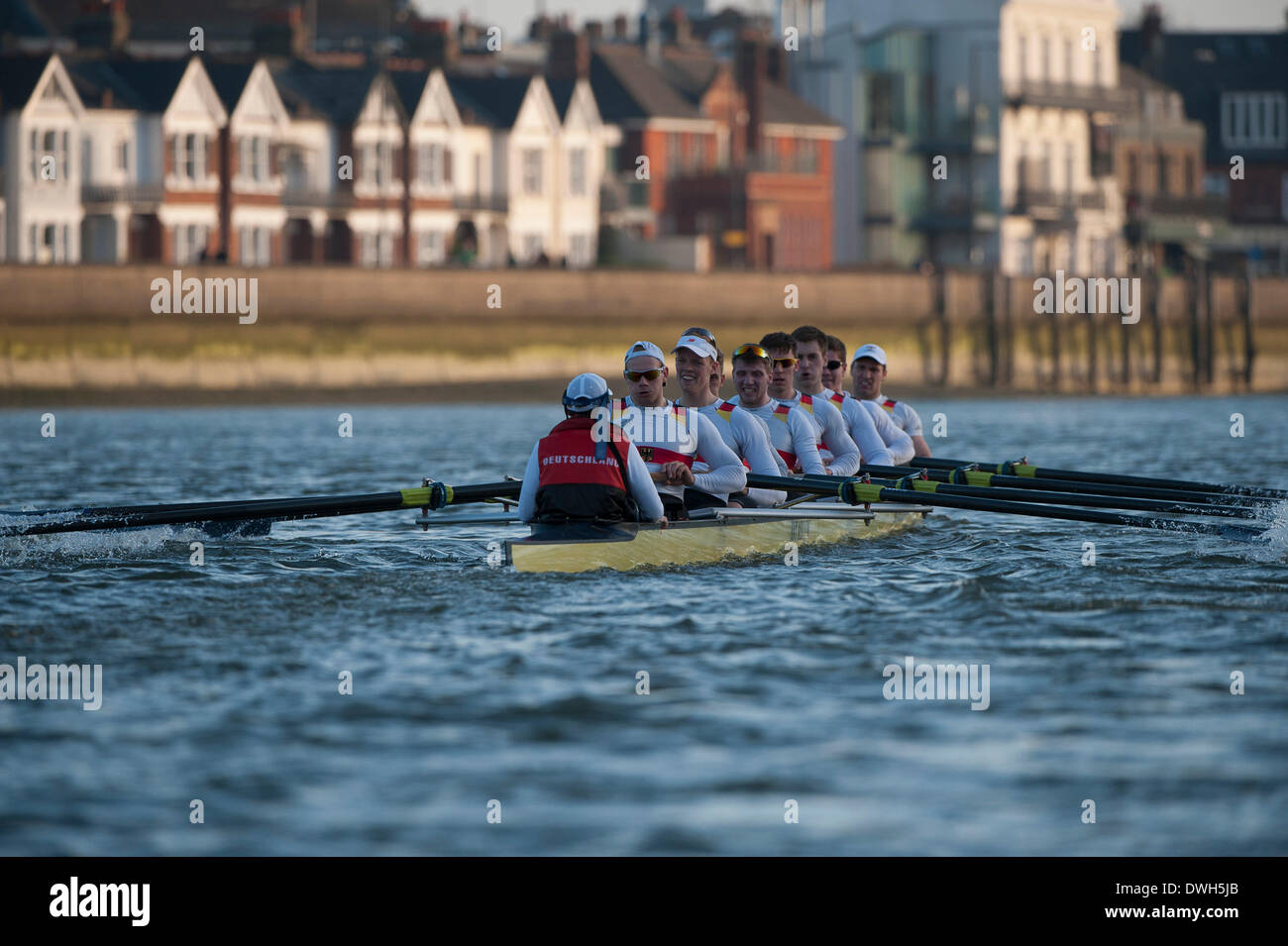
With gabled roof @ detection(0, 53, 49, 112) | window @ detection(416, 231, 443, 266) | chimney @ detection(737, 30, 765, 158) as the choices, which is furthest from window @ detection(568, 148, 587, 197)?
gabled roof @ detection(0, 53, 49, 112)

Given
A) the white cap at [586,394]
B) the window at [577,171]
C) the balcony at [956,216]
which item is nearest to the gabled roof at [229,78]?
the window at [577,171]

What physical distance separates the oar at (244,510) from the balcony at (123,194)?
4398 centimetres

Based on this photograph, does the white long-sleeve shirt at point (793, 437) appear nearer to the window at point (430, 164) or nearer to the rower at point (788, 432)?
the rower at point (788, 432)

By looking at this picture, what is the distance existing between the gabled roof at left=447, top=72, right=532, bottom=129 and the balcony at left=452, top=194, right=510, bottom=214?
7.92 ft

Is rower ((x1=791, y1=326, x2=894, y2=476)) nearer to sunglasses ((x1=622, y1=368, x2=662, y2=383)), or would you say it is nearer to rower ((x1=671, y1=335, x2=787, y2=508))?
rower ((x1=671, y1=335, x2=787, y2=508))

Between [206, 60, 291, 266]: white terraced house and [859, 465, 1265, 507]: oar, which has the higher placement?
[206, 60, 291, 266]: white terraced house

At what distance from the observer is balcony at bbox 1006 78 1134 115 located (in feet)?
242

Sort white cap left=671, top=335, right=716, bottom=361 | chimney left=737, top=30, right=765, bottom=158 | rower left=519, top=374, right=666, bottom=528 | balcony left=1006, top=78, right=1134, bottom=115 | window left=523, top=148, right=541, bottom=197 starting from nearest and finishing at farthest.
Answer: rower left=519, top=374, right=666, bottom=528 < white cap left=671, top=335, right=716, bottom=361 < window left=523, top=148, right=541, bottom=197 < chimney left=737, top=30, right=765, bottom=158 < balcony left=1006, top=78, right=1134, bottom=115

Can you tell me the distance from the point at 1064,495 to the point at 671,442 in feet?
10.3

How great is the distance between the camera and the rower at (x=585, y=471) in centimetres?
1312

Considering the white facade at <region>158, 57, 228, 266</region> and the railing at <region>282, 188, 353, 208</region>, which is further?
the railing at <region>282, 188, 353, 208</region>

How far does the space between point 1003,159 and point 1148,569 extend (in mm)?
61531
